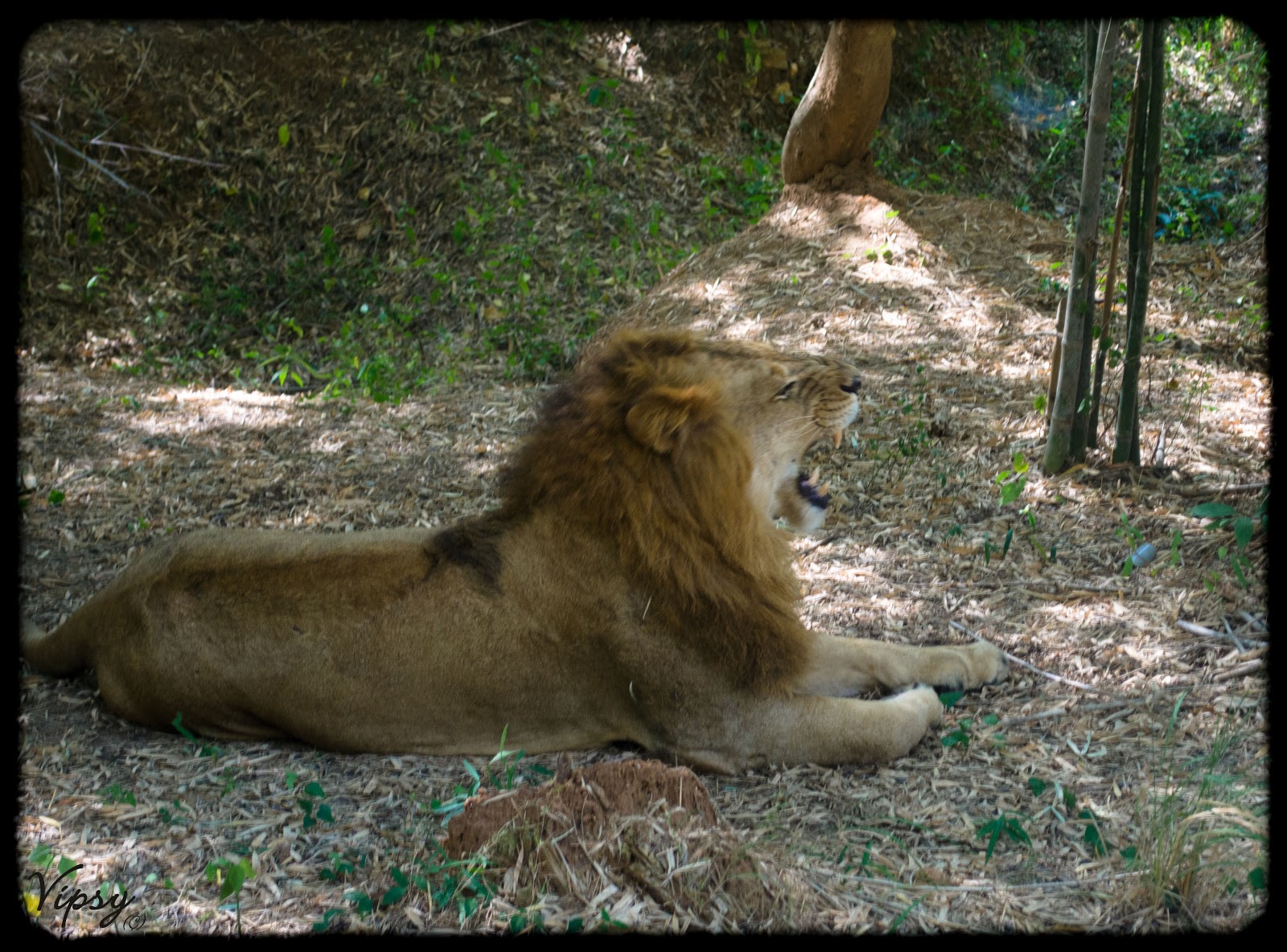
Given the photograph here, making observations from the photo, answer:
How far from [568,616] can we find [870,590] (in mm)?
1719

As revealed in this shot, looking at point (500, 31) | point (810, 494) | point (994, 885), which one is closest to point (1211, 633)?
point (810, 494)

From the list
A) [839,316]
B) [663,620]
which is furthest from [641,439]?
[839,316]

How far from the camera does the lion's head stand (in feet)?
11.8

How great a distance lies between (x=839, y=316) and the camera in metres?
7.59

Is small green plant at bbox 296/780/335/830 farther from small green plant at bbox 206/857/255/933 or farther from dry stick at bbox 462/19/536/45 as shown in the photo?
dry stick at bbox 462/19/536/45

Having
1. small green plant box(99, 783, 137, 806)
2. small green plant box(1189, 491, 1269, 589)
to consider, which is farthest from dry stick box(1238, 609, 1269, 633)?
small green plant box(99, 783, 137, 806)

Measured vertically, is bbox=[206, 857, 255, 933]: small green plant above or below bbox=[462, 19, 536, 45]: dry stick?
below

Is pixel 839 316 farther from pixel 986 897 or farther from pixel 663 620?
pixel 986 897

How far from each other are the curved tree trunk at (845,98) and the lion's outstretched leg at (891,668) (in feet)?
18.2

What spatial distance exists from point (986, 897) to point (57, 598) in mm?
4197

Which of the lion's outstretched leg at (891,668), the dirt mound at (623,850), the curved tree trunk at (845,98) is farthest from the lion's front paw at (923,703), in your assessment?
the curved tree trunk at (845,98)

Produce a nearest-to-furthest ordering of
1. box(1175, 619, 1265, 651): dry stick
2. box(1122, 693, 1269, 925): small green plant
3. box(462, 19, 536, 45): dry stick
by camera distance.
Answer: box(1122, 693, 1269, 925): small green plant → box(1175, 619, 1265, 651): dry stick → box(462, 19, 536, 45): dry stick

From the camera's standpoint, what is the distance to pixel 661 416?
3.54 m

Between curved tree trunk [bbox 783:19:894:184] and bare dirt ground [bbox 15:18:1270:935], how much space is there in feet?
0.86
